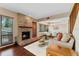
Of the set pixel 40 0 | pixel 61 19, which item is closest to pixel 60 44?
pixel 61 19

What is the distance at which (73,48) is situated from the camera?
265 cm

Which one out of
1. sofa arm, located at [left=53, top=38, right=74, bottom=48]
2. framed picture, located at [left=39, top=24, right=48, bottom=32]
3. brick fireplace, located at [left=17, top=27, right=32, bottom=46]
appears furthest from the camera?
brick fireplace, located at [left=17, top=27, right=32, bottom=46]

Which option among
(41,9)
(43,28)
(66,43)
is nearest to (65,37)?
(66,43)

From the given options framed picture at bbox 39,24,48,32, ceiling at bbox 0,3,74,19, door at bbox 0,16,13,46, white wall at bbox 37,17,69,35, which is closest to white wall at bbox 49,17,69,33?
white wall at bbox 37,17,69,35

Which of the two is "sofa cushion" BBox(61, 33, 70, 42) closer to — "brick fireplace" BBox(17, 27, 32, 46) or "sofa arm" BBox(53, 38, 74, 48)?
"sofa arm" BBox(53, 38, 74, 48)

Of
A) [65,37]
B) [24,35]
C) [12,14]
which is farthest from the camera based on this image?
[24,35]

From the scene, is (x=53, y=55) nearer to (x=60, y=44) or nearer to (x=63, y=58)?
(x=63, y=58)

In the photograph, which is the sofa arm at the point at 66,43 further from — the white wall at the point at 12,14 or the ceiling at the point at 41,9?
the white wall at the point at 12,14

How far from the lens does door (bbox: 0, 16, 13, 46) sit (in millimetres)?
2887

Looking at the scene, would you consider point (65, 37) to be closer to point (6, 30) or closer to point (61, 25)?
point (61, 25)

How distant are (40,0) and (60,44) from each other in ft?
5.07

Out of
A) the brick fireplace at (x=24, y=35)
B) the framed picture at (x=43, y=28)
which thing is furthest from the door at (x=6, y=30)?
the framed picture at (x=43, y=28)

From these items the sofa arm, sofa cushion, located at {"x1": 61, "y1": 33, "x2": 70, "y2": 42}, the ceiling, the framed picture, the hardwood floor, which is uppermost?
the ceiling

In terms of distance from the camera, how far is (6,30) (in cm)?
303
